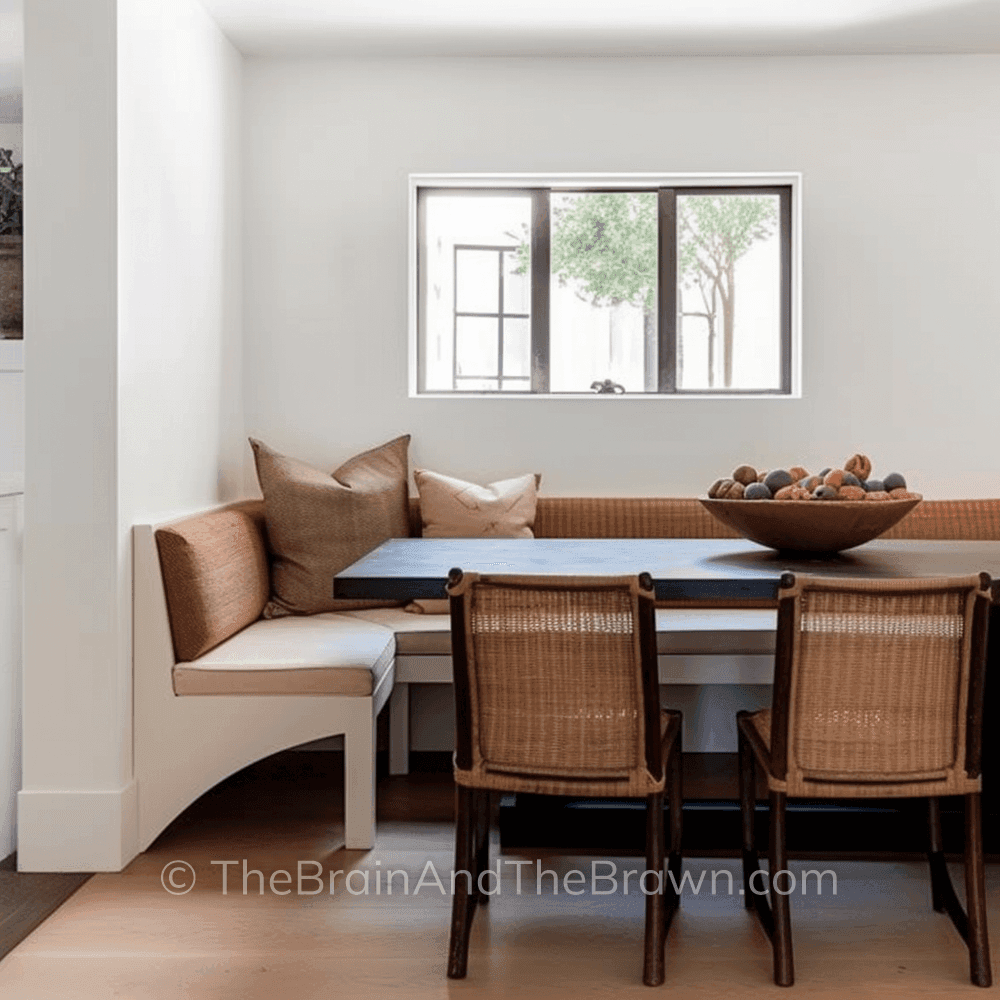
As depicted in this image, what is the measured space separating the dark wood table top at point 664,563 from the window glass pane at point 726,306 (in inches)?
52.1

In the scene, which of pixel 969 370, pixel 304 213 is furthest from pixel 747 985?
pixel 304 213

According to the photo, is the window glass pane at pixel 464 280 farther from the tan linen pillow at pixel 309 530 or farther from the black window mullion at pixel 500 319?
the tan linen pillow at pixel 309 530

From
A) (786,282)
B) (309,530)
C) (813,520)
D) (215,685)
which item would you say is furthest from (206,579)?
(786,282)

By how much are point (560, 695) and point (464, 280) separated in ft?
8.69

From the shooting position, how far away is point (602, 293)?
4684 mm

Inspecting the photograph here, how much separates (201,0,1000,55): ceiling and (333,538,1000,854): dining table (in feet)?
5.95

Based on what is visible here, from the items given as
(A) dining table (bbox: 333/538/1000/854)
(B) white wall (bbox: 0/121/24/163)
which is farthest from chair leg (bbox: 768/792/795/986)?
(B) white wall (bbox: 0/121/24/163)

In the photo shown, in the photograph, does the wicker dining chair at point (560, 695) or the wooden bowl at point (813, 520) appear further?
the wooden bowl at point (813, 520)

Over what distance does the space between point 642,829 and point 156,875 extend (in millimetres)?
1256

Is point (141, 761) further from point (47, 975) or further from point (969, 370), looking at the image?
point (969, 370)

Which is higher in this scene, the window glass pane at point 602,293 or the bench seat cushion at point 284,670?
the window glass pane at point 602,293

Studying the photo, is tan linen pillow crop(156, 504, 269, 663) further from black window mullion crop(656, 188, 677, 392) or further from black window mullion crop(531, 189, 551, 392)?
black window mullion crop(656, 188, 677, 392)

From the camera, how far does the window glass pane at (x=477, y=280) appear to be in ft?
15.5

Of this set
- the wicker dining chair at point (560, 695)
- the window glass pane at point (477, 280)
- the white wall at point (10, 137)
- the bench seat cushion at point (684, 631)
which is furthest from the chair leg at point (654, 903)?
the white wall at point (10, 137)
